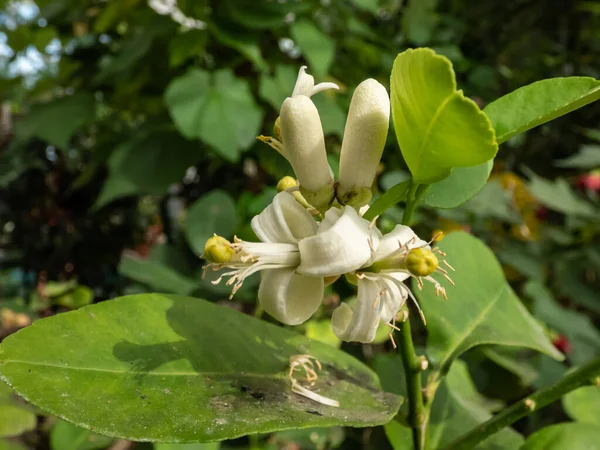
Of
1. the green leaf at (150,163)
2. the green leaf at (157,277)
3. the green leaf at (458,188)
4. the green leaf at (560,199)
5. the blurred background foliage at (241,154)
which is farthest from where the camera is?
the green leaf at (560,199)

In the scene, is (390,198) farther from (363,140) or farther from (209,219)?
(209,219)

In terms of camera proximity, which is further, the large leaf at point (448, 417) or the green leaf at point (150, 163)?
the green leaf at point (150, 163)

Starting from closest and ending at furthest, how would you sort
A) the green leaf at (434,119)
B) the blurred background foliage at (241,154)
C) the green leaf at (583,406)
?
the green leaf at (434,119) < the green leaf at (583,406) < the blurred background foliage at (241,154)

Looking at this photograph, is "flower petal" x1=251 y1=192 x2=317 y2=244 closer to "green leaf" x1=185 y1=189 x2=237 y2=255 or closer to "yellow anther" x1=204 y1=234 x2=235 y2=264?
"yellow anther" x1=204 y1=234 x2=235 y2=264

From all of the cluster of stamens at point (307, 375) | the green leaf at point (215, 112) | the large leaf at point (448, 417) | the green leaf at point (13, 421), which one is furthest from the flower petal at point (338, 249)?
the green leaf at point (13, 421)

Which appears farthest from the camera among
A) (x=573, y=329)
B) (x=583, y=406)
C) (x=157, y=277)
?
(x=573, y=329)

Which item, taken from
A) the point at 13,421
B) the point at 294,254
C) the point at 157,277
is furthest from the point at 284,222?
the point at 13,421

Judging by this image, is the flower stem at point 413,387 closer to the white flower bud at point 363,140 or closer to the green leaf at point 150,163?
the white flower bud at point 363,140
